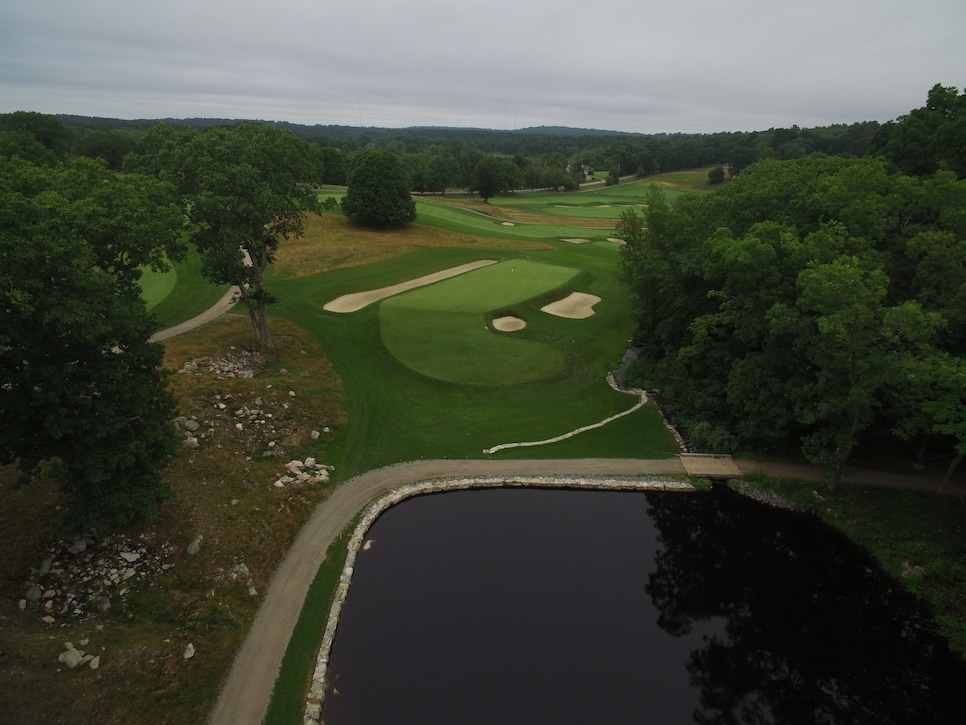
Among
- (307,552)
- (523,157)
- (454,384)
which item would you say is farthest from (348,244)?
(523,157)

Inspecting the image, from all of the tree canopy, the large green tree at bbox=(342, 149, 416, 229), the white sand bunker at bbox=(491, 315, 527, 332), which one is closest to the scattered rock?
the tree canopy

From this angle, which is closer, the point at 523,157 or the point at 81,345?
the point at 81,345

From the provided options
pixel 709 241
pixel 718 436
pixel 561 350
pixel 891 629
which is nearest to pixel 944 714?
pixel 891 629

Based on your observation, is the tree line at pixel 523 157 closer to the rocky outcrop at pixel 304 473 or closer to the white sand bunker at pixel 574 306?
the white sand bunker at pixel 574 306

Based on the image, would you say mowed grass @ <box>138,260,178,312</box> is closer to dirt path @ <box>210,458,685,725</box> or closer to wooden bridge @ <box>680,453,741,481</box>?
dirt path @ <box>210,458,685,725</box>

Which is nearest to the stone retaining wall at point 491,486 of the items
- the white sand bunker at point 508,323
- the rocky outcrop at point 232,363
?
the rocky outcrop at point 232,363

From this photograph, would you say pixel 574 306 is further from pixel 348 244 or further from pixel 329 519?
pixel 329 519

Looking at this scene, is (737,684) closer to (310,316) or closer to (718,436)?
(718,436)
